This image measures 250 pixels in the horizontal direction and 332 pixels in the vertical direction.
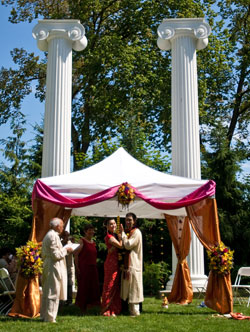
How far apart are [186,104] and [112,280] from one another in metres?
5.83

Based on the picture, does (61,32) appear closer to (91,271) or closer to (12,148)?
(91,271)

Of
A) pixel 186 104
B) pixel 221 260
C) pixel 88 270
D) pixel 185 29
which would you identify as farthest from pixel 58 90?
pixel 221 260

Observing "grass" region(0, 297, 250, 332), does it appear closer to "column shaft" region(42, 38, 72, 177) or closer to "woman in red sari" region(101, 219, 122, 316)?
"woman in red sari" region(101, 219, 122, 316)

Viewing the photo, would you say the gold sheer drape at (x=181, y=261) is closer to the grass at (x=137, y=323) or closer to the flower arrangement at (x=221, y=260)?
the grass at (x=137, y=323)

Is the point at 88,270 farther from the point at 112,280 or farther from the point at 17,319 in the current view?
the point at 17,319

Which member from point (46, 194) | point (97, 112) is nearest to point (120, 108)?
point (97, 112)

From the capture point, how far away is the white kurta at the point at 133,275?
25.4 ft

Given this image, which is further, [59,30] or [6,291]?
[59,30]

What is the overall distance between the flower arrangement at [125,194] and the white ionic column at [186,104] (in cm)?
387

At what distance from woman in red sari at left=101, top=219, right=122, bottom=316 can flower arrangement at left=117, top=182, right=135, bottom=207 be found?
48cm

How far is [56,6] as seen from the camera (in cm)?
2264

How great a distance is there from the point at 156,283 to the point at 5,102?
42.9 ft

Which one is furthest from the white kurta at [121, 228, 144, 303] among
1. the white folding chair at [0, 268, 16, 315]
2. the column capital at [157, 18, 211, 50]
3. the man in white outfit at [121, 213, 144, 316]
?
the column capital at [157, 18, 211, 50]

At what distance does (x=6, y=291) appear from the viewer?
8.61 meters
